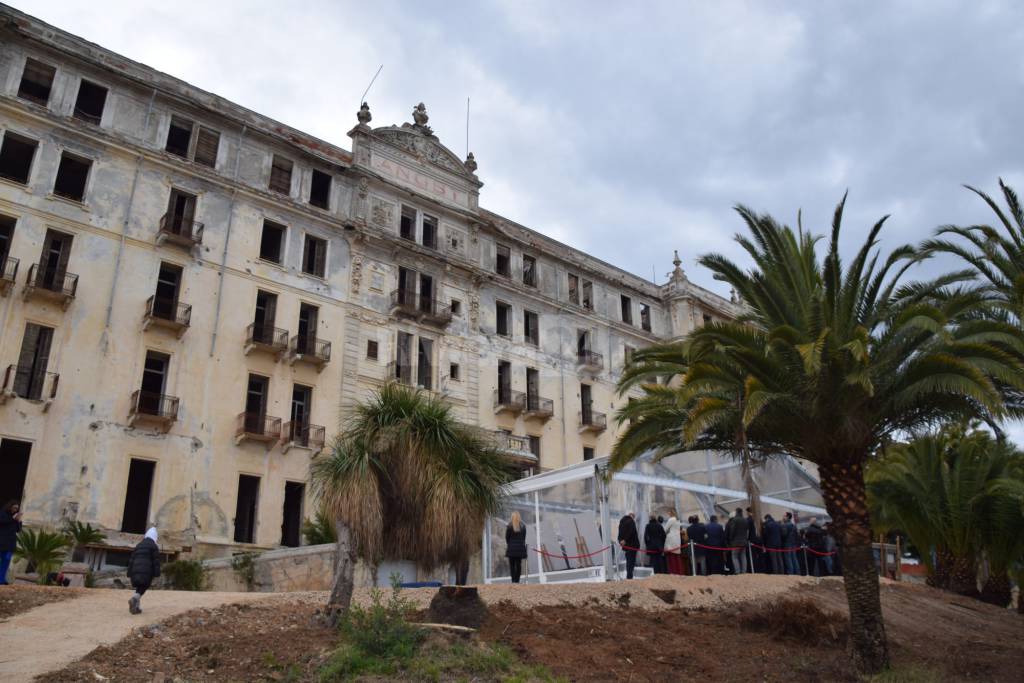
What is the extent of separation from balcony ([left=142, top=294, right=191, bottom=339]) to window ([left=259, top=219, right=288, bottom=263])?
4.40m

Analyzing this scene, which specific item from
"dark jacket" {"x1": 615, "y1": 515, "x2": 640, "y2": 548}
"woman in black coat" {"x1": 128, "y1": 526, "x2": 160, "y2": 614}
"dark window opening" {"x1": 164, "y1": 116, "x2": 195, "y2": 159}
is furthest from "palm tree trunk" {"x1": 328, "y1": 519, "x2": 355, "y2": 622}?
"dark window opening" {"x1": 164, "y1": 116, "x2": 195, "y2": 159}

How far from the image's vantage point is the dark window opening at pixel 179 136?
1187 inches

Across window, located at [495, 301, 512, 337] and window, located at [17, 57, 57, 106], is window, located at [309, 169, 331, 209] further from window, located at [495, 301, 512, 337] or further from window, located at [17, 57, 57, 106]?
window, located at [17, 57, 57, 106]

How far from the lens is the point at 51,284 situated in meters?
25.8

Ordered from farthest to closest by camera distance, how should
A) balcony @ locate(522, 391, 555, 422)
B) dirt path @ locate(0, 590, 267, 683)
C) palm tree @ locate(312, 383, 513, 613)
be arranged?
balcony @ locate(522, 391, 555, 422), palm tree @ locate(312, 383, 513, 613), dirt path @ locate(0, 590, 267, 683)

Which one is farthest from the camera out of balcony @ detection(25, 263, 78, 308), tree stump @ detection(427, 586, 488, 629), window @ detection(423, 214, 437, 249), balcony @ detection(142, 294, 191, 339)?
window @ detection(423, 214, 437, 249)

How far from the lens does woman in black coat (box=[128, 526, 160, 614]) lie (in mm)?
13016


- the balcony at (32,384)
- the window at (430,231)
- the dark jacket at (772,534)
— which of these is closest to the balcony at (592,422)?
the window at (430,231)

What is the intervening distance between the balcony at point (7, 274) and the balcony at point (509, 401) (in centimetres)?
1844

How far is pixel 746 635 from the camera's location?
14.5 m

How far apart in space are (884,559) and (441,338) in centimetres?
1873

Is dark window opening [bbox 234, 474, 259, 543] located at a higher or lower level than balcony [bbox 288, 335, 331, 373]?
lower

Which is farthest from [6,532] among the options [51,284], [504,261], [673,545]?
[504,261]

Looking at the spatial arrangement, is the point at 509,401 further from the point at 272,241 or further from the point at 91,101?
the point at 91,101
